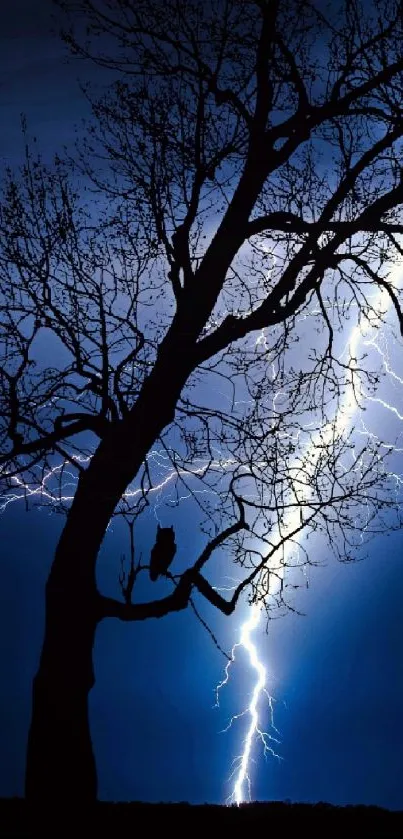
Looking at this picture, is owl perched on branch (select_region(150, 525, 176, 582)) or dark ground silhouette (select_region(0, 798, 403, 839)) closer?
dark ground silhouette (select_region(0, 798, 403, 839))

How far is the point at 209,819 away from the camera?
658cm

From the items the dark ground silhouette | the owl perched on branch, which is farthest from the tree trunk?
the owl perched on branch

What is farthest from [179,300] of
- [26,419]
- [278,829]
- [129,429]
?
[278,829]

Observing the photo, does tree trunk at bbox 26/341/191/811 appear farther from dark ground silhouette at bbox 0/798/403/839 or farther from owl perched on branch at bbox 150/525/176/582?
owl perched on branch at bbox 150/525/176/582

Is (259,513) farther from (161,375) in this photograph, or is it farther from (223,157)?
(223,157)

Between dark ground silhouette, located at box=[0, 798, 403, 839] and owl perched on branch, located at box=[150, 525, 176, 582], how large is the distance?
65.7 inches

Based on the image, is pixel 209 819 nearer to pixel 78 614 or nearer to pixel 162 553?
pixel 78 614

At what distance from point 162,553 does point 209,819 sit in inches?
94.4

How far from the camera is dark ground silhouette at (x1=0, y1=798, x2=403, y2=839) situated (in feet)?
18.2

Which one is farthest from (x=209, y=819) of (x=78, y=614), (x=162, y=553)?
(x=162, y=553)

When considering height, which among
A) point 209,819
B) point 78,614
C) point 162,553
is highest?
point 162,553

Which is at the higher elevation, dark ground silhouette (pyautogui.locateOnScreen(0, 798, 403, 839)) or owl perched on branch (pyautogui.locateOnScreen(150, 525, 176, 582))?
owl perched on branch (pyautogui.locateOnScreen(150, 525, 176, 582))

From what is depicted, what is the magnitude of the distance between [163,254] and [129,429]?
5.34ft

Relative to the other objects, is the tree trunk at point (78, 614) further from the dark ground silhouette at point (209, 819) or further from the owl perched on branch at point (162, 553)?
the owl perched on branch at point (162, 553)
